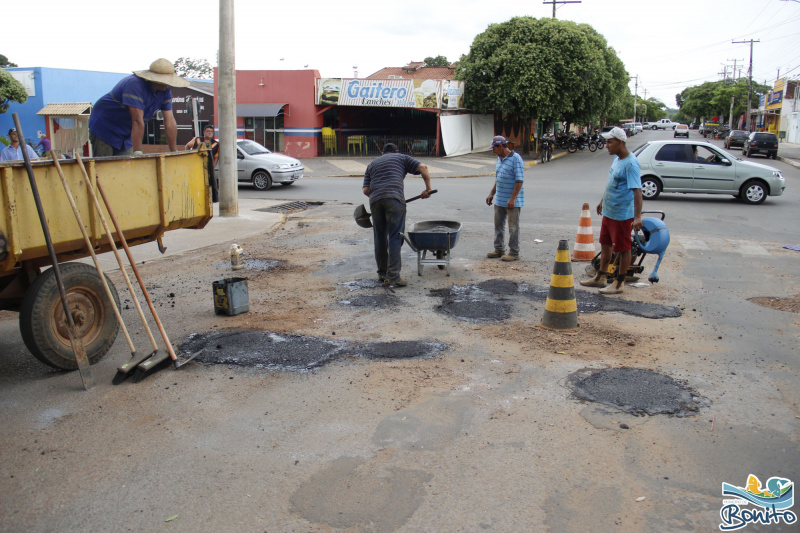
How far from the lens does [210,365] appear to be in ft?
17.4

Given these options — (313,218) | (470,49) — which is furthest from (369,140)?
(313,218)

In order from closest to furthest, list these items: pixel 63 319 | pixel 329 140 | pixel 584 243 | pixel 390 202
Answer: pixel 63 319 → pixel 390 202 → pixel 584 243 → pixel 329 140

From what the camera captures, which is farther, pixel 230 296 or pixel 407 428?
pixel 230 296

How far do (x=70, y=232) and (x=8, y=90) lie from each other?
31.3 metres

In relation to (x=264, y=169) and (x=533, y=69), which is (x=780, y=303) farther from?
(x=533, y=69)

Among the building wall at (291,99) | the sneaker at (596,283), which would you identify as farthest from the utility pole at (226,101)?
the building wall at (291,99)

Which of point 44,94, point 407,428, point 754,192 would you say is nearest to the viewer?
point 407,428

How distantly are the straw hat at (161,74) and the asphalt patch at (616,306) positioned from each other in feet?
15.1

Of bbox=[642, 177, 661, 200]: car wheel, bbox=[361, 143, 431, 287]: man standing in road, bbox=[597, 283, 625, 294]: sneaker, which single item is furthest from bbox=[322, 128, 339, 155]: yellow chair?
bbox=[597, 283, 625, 294]: sneaker

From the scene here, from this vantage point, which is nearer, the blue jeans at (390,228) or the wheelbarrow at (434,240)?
the blue jeans at (390,228)

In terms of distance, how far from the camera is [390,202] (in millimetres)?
7789

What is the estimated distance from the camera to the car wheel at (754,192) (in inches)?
634

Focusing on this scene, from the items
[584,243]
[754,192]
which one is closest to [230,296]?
[584,243]

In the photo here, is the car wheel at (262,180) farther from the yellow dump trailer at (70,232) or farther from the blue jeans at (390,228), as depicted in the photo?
the yellow dump trailer at (70,232)
